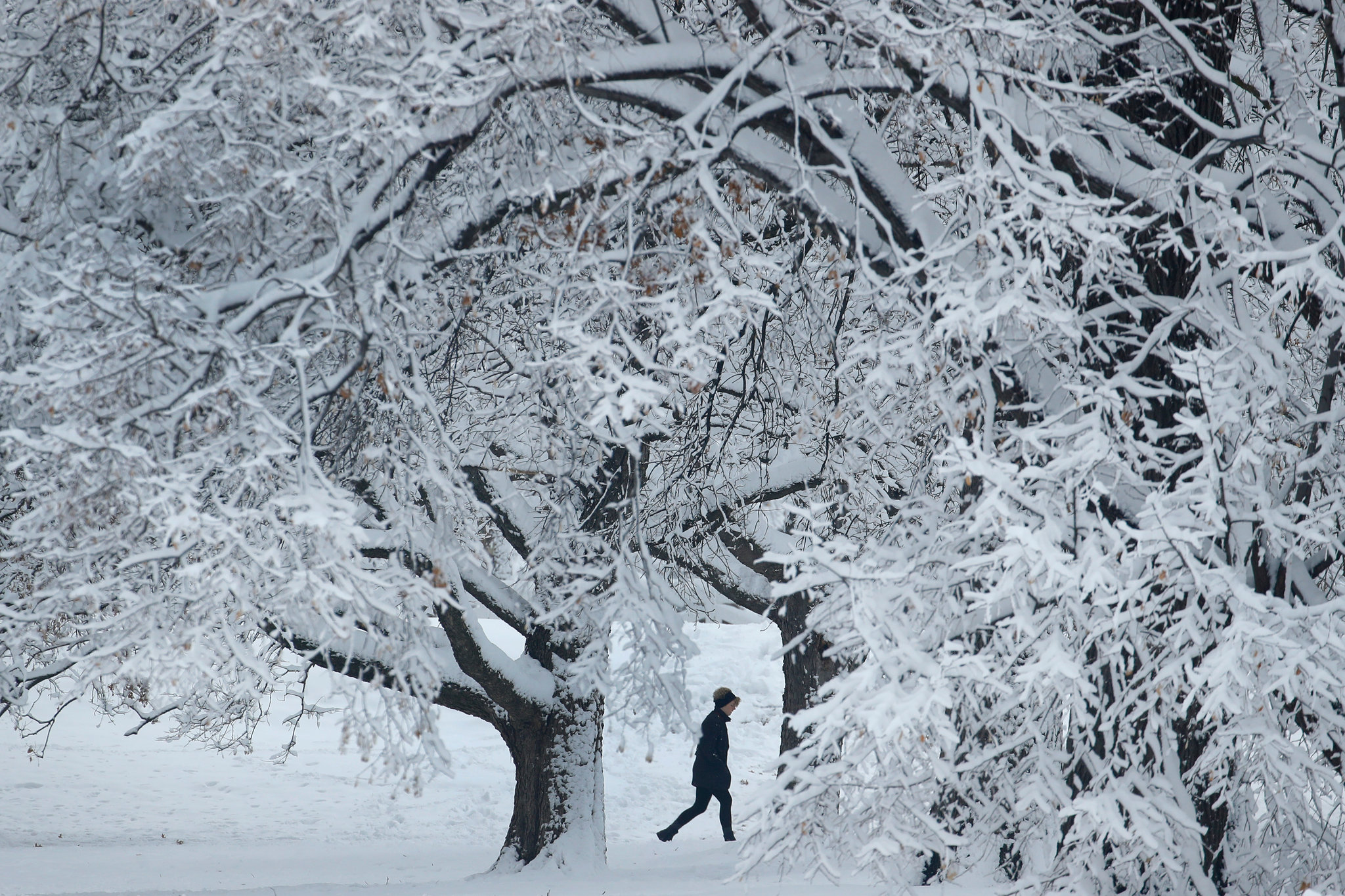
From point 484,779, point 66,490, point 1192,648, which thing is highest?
point 66,490

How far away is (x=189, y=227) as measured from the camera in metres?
5.08

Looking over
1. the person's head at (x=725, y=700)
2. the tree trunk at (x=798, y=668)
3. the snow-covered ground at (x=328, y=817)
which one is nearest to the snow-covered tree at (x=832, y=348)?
the snow-covered ground at (x=328, y=817)

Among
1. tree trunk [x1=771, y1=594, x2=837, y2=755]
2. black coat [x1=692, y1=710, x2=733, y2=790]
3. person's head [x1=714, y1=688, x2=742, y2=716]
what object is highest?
tree trunk [x1=771, y1=594, x2=837, y2=755]

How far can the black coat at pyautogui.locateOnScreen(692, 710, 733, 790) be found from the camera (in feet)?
37.6

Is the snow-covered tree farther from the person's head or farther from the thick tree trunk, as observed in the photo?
the person's head

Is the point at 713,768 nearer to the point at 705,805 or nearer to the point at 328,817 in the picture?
the point at 705,805

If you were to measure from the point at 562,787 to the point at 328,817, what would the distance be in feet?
26.4

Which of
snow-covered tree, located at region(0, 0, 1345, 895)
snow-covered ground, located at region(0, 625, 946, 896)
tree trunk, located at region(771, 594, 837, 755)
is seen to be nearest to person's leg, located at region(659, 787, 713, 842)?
snow-covered ground, located at region(0, 625, 946, 896)

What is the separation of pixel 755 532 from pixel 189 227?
6.17 metres

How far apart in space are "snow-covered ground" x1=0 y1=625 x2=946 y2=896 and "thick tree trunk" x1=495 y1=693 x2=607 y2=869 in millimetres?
264

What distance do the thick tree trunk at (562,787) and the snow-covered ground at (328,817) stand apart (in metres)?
0.26

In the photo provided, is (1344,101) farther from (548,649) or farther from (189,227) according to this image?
(548,649)

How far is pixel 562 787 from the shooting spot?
966 cm

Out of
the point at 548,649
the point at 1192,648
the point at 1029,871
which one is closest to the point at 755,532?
the point at 548,649
